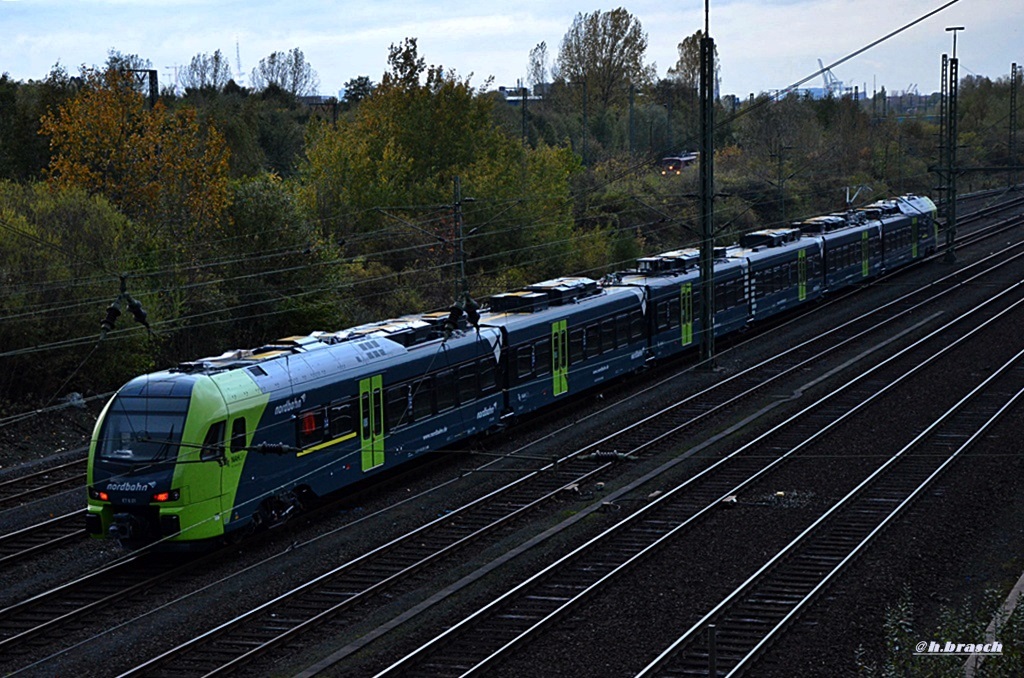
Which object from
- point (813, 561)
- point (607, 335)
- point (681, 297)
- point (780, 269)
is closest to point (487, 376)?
point (607, 335)

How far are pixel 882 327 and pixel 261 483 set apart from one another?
2793 centimetres

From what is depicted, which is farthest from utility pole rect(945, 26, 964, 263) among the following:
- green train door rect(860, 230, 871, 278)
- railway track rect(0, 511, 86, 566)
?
railway track rect(0, 511, 86, 566)

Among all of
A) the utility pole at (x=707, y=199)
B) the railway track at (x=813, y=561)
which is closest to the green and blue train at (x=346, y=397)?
the utility pole at (x=707, y=199)

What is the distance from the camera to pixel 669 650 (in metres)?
14.7

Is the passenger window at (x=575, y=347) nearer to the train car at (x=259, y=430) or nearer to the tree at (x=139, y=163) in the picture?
the train car at (x=259, y=430)

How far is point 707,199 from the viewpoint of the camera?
108 ft

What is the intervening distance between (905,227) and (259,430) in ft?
138

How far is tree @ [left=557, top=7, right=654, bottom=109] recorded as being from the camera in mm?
101625

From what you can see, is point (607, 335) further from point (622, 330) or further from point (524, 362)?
point (524, 362)

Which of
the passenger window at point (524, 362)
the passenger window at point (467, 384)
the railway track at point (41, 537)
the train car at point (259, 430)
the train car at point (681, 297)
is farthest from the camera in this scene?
the train car at point (681, 297)

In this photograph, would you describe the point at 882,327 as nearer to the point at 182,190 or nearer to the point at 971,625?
the point at 182,190

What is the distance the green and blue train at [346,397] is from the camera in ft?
59.2

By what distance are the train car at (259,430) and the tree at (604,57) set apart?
81094 mm

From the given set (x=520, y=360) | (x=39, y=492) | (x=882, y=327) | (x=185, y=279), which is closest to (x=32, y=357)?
(x=185, y=279)
